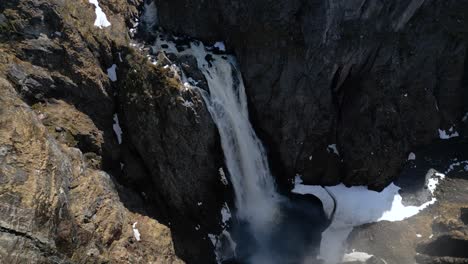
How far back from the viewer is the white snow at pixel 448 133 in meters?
38.0

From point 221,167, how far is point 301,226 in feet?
26.9

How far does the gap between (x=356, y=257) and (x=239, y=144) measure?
11.8m

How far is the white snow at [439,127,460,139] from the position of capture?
125 feet

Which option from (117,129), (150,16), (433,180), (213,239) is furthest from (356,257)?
(150,16)

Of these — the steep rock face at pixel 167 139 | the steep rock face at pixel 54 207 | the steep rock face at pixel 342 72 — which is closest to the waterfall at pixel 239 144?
the steep rock face at pixel 342 72

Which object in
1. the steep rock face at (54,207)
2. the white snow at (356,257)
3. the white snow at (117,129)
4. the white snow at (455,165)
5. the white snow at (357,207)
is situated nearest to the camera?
the steep rock face at (54,207)

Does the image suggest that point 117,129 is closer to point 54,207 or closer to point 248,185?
point 248,185

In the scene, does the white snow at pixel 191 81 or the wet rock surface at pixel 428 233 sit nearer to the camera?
the white snow at pixel 191 81

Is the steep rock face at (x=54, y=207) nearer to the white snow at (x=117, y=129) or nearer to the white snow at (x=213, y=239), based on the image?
the white snow at (x=117, y=129)

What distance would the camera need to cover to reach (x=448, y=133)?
38.2m

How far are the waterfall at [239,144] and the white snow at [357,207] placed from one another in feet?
12.4

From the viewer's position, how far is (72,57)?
76.7 feet

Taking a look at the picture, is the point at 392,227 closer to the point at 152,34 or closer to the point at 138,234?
the point at 138,234

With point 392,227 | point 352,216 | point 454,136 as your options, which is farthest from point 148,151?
point 454,136
